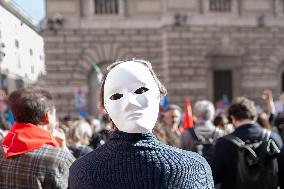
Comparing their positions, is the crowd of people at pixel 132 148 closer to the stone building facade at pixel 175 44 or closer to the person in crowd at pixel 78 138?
the person in crowd at pixel 78 138

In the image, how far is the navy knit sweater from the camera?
1.59 meters

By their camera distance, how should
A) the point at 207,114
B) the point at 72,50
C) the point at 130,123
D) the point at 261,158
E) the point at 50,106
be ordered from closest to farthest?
the point at 130,123
the point at 50,106
the point at 261,158
the point at 207,114
the point at 72,50

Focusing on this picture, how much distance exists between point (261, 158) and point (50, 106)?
58.9 inches

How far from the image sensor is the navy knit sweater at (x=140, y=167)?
159 cm

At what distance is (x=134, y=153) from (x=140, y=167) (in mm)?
48

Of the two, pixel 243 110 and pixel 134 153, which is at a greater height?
pixel 134 153

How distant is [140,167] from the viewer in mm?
1600

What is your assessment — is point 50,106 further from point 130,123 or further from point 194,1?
point 194,1

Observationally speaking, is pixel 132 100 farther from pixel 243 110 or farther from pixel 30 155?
pixel 243 110

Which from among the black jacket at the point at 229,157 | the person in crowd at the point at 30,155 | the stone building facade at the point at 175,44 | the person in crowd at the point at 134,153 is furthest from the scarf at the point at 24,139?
the stone building facade at the point at 175,44

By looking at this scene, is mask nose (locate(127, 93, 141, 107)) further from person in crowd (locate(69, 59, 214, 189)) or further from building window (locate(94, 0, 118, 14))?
building window (locate(94, 0, 118, 14))

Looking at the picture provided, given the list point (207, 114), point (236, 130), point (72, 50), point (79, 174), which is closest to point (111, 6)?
point (72, 50)

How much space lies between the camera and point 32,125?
2.64m

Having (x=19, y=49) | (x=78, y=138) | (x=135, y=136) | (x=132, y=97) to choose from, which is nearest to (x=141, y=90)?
(x=132, y=97)
